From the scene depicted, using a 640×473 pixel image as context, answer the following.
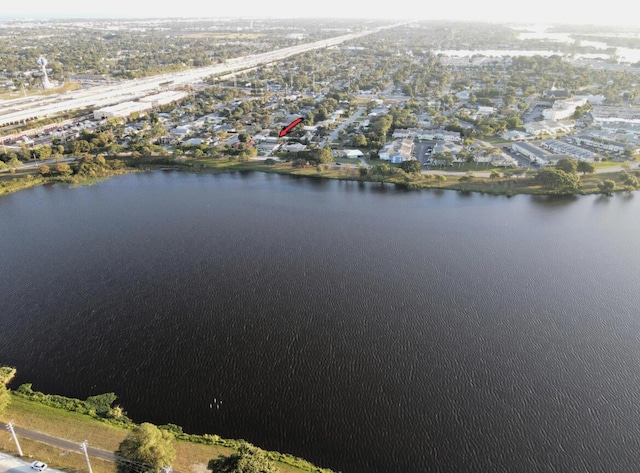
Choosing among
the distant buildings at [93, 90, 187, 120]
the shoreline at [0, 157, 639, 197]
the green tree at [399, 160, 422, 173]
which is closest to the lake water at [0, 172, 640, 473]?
the shoreline at [0, 157, 639, 197]

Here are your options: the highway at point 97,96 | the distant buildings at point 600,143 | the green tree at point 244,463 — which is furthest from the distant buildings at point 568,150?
the highway at point 97,96

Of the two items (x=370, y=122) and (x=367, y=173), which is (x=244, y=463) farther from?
(x=370, y=122)

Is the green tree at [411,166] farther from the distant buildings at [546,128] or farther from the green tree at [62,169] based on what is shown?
the green tree at [62,169]

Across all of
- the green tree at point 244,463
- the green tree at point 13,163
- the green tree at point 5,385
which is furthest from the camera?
the green tree at point 13,163

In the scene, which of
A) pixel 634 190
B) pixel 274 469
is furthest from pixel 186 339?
pixel 634 190

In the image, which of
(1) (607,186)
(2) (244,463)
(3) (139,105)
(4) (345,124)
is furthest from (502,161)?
(3) (139,105)

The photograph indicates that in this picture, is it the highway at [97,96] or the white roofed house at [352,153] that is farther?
the highway at [97,96]
